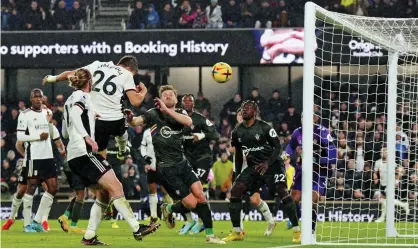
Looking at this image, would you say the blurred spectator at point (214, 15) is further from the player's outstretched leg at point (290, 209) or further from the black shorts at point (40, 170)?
the player's outstretched leg at point (290, 209)

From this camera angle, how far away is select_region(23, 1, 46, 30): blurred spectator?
2797cm

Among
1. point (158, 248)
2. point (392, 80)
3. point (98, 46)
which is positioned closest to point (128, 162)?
point (98, 46)

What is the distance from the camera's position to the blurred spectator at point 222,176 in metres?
23.8

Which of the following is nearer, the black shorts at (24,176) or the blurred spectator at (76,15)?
the black shorts at (24,176)

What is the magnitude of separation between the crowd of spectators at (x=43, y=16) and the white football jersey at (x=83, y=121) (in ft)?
53.5

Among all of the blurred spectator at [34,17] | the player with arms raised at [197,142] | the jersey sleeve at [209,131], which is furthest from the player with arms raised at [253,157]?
the blurred spectator at [34,17]

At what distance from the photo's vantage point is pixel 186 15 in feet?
91.2

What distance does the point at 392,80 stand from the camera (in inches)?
601

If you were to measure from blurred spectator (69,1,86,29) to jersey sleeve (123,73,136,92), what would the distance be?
15.3 m

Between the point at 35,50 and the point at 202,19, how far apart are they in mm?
4687

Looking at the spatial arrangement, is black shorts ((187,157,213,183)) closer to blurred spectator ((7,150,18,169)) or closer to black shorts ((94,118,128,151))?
black shorts ((94,118,128,151))

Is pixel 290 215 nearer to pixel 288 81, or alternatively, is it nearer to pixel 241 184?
pixel 241 184

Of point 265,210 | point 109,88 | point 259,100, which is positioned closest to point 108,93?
point 109,88

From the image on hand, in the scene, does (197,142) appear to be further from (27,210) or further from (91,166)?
(91,166)
